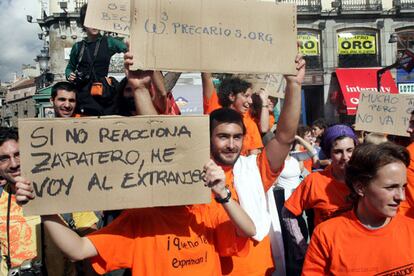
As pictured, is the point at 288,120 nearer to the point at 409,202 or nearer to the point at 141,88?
the point at 141,88

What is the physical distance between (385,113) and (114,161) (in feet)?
11.1

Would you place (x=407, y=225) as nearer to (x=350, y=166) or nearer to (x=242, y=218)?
(x=350, y=166)

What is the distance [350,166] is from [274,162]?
0.40 metres

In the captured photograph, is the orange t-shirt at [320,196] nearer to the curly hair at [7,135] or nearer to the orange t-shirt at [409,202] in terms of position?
the orange t-shirt at [409,202]

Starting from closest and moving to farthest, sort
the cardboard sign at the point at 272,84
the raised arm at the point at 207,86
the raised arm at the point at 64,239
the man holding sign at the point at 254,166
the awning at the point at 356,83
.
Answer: the raised arm at the point at 64,239
the man holding sign at the point at 254,166
the raised arm at the point at 207,86
the cardboard sign at the point at 272,84
the awning at the point at 356,83

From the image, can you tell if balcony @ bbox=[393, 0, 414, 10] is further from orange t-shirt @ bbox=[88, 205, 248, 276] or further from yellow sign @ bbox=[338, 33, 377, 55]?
orange t-shirt @ bbox=[88, 205, 248, 276]

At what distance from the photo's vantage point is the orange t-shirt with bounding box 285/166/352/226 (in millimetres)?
2818

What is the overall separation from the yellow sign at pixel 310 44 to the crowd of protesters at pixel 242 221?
21.2 metres

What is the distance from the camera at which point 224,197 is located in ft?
6.85

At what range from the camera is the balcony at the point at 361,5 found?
23938 millimetres

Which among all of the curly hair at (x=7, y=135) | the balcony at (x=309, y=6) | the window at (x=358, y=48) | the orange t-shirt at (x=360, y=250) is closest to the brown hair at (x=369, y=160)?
the orange t-shirt at (x=360, y=250)

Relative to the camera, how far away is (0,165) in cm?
281

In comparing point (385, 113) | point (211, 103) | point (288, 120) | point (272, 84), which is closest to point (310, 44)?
point (385, 113)

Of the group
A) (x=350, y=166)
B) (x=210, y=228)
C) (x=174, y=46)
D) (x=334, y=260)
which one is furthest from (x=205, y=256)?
(x=174, y=46)
